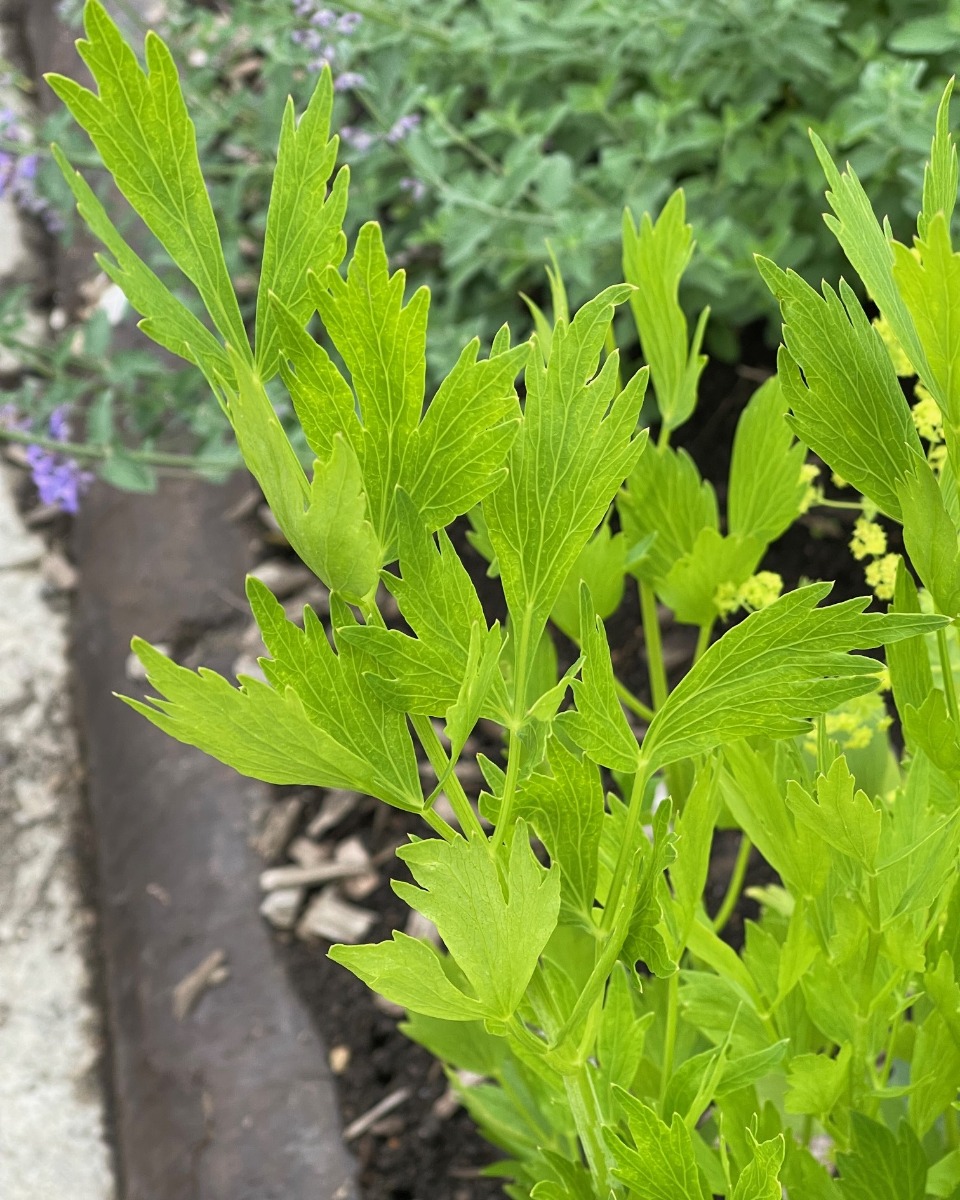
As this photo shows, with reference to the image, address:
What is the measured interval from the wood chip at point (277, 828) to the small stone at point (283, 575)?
0.39 meters

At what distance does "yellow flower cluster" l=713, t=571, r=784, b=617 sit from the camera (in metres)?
0.61

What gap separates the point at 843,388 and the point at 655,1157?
267mm

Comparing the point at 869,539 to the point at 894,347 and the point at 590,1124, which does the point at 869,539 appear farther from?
the point at 590,1124

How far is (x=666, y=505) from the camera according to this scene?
63cm

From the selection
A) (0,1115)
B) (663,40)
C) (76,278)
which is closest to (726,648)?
(663,40)

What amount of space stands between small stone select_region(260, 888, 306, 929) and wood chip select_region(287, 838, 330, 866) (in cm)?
4

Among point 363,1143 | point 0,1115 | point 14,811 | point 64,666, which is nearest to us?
point 363,1143

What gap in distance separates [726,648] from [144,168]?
0.24 m

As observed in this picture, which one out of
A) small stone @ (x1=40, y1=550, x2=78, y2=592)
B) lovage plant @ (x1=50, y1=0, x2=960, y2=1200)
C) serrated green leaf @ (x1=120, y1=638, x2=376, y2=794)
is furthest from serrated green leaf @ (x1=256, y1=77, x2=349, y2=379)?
small stone @ (x1=40, y1=550, x2=78, y2=592)

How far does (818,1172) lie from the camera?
1.84 ft

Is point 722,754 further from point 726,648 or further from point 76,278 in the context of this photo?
point 76,278

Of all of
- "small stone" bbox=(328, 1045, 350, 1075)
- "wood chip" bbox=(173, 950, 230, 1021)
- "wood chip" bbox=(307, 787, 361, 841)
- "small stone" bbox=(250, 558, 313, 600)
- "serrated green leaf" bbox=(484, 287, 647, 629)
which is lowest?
"wood chip" bbox=(173, 950, 230, 1021)

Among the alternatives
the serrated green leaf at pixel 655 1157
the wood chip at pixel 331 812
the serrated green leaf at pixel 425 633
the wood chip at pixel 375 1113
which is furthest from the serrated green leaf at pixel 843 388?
the wood chip at pixel 331 812

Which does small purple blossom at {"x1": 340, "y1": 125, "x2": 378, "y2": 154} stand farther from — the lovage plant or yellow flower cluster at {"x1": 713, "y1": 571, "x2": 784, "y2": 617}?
the lovage plant
